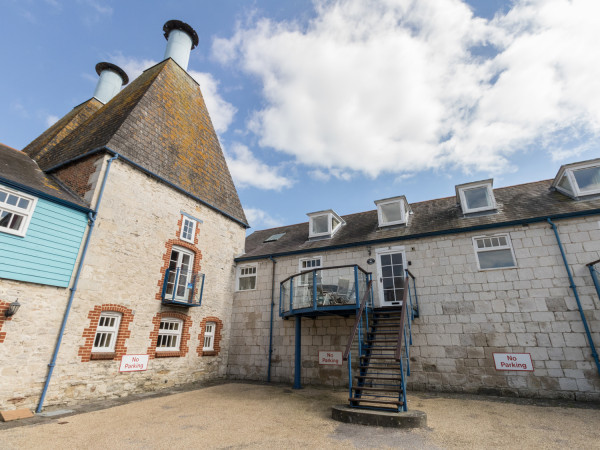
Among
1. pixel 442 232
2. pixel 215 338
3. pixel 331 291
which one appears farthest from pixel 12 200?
pixel 442 232

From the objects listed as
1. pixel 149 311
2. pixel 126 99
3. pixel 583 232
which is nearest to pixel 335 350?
pixel 149 311

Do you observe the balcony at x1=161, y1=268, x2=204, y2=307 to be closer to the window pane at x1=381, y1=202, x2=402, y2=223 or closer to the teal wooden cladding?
the teal wooden cladding

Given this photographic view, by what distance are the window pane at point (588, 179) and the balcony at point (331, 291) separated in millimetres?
7271

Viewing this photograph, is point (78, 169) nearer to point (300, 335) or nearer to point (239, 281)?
point (239, 281)

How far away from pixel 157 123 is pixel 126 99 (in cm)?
207

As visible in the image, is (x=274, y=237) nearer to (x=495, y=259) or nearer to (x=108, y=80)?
(x=495, y=259)

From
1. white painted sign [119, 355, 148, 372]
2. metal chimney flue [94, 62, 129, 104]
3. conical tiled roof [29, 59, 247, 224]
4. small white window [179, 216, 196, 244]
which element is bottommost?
white painted sign [119, 355, 148, 372]

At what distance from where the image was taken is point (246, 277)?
44.0 ft

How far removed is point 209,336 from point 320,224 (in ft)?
21.1

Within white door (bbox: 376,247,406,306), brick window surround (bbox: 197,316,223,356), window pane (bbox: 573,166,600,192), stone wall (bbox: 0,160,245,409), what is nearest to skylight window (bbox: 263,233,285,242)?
stone wall (bbox: 0,160,245,409)

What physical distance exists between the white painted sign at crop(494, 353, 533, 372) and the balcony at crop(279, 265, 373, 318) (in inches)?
145

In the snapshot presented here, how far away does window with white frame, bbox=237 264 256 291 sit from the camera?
1319 centimetres

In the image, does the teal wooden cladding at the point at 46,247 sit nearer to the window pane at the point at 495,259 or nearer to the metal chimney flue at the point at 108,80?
the window pane at the point at 495,259

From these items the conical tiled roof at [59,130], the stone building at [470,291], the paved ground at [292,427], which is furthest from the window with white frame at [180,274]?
the conical tiled roof at [59,130]
